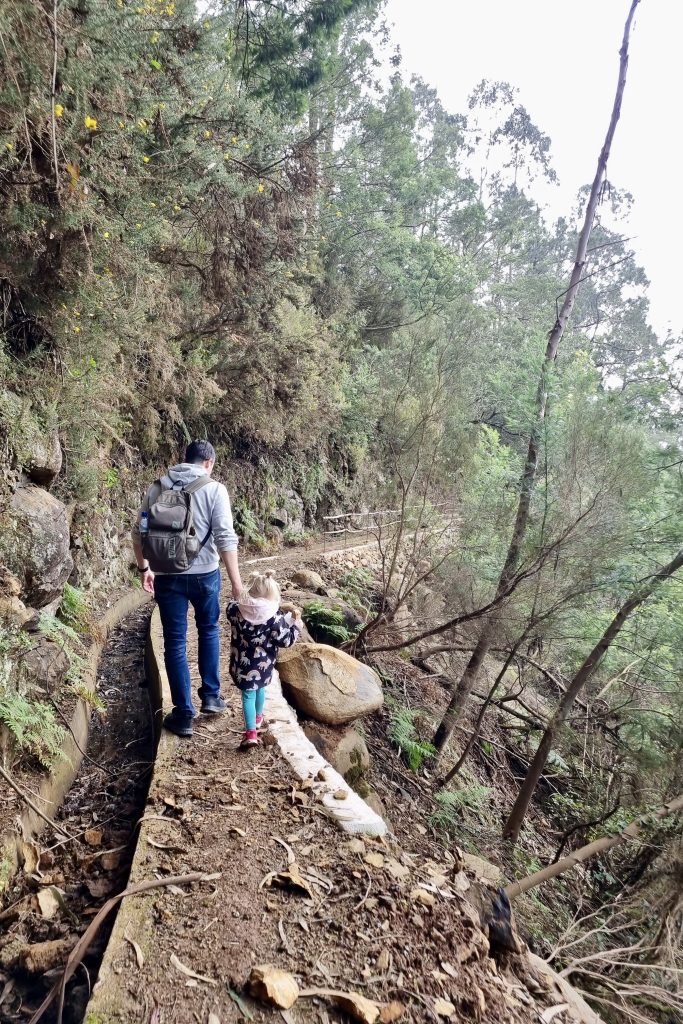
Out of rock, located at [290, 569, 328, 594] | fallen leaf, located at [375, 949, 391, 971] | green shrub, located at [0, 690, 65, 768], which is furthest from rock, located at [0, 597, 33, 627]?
rock, located at [290, 569, 328, 594]

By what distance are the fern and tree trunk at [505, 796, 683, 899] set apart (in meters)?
1.85

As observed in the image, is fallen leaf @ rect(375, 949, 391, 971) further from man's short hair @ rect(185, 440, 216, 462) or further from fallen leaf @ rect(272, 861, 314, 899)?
man's short hair @ rect(185, 440, 216, 462)

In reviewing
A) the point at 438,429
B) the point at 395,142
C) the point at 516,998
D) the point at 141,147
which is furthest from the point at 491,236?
the point at 516,998

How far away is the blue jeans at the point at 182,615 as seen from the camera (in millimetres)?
4070

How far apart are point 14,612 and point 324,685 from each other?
3.00m

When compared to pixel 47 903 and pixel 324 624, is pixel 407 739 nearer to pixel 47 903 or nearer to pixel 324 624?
pixel 324 624

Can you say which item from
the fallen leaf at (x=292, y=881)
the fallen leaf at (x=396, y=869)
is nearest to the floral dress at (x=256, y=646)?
the fallen leaf at (x=292, y=881)

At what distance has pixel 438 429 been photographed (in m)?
9.40

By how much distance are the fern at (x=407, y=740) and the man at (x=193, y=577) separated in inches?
176

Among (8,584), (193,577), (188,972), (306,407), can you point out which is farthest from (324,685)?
(306,407)

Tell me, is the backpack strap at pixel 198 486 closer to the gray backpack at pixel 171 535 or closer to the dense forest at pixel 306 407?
the gray backpack at pixel 171 535

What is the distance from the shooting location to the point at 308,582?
34.8ft

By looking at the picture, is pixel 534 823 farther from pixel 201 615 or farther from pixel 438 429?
pixel 201 615

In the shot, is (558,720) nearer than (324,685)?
No
